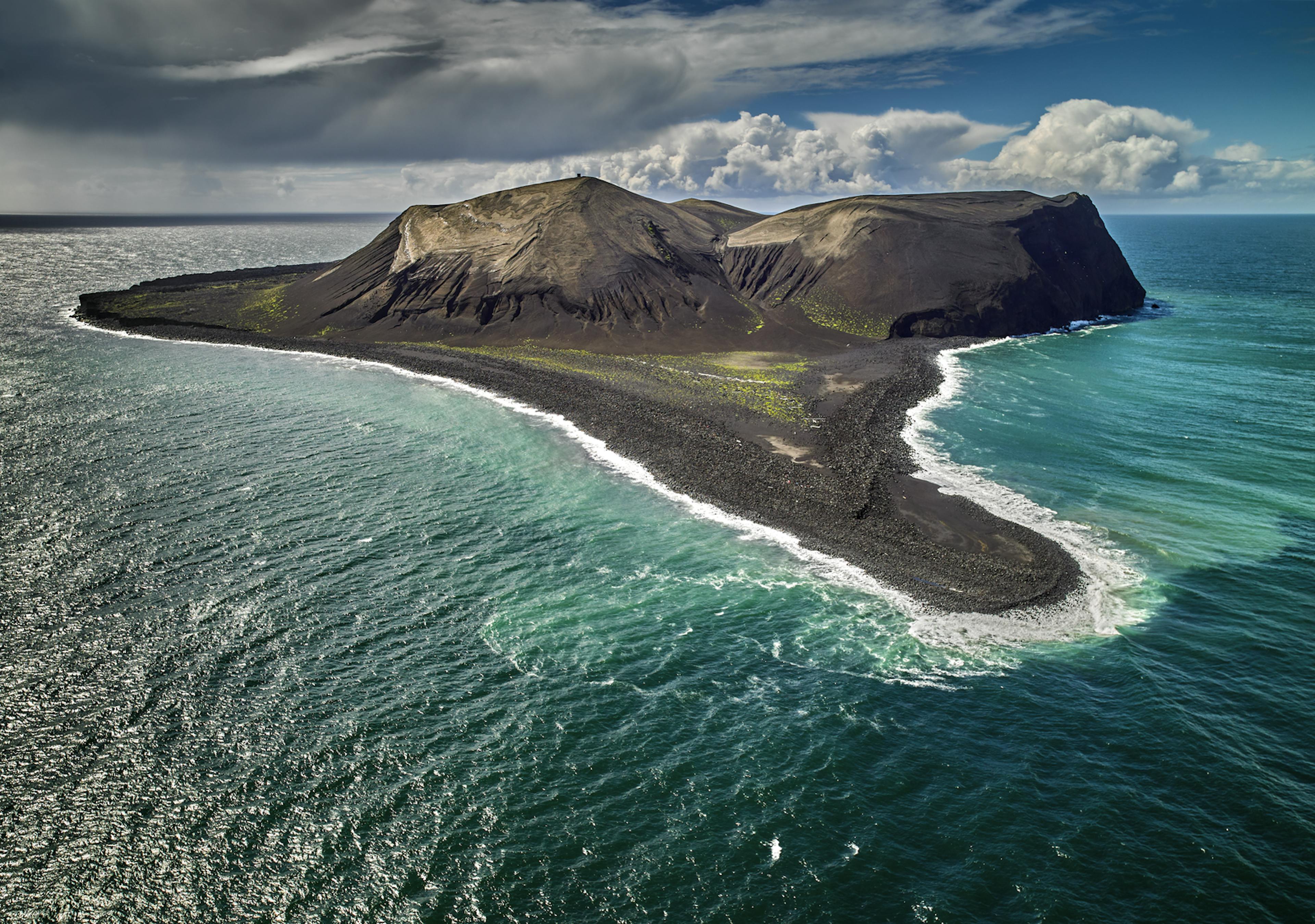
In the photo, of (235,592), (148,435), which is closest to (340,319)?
(148,435)

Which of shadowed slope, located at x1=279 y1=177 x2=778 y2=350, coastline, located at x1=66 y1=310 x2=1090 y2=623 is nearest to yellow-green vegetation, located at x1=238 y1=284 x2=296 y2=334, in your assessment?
shadowed slope, located at x1=279 y1=177 x2=778 y2=350

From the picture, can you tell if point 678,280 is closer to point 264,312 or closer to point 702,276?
point 702,276

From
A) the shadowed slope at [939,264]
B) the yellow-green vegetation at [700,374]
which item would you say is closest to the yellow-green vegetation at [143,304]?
the yellow-green vegetation at [700,374]

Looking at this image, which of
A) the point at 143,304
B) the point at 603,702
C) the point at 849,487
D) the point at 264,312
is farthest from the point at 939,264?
the point at 143,304

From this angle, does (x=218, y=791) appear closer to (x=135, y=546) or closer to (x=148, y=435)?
(x=135, y=546)

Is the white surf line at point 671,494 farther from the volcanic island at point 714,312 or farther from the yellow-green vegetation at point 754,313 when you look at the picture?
the yellow-green vegetation at point 754,313

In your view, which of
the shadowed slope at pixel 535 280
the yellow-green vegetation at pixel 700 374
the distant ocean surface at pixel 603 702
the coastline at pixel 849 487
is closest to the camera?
the distant ocean surface at pixel 603 702

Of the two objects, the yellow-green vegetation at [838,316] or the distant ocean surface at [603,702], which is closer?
the distant ocean surface at [603,702]
